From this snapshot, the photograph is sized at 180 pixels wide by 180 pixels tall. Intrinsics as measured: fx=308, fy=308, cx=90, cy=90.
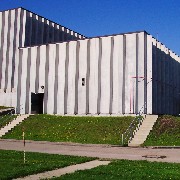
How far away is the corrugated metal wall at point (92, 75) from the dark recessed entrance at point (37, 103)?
563mm

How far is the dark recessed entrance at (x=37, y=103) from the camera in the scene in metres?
44.2

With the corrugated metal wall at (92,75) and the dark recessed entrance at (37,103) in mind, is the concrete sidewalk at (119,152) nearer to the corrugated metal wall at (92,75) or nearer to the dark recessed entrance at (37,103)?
the corrugated metal wall at (92,75)

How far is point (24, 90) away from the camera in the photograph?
1748 inches

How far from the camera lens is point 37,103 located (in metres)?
44.7

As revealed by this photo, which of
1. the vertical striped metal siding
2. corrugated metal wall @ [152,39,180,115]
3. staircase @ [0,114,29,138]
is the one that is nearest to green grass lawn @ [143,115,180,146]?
corrugated metal wall @ [152,39,180,115]

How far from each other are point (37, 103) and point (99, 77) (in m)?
11.6

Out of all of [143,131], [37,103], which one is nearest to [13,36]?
[37,103]

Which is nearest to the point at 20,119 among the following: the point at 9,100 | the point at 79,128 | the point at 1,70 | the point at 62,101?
the point at 62,101

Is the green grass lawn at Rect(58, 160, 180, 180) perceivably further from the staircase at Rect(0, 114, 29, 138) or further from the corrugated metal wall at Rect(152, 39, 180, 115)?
the corrugated metal wall at Rect(152, 39, 180, 115)

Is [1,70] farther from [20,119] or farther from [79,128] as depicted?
[79,128]

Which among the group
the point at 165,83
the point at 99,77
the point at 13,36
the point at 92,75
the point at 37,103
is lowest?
the point at 37,103

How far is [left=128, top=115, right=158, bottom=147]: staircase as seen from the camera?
81.5 ft

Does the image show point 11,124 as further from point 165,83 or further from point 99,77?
point 165,83

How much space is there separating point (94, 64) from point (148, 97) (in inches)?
313
